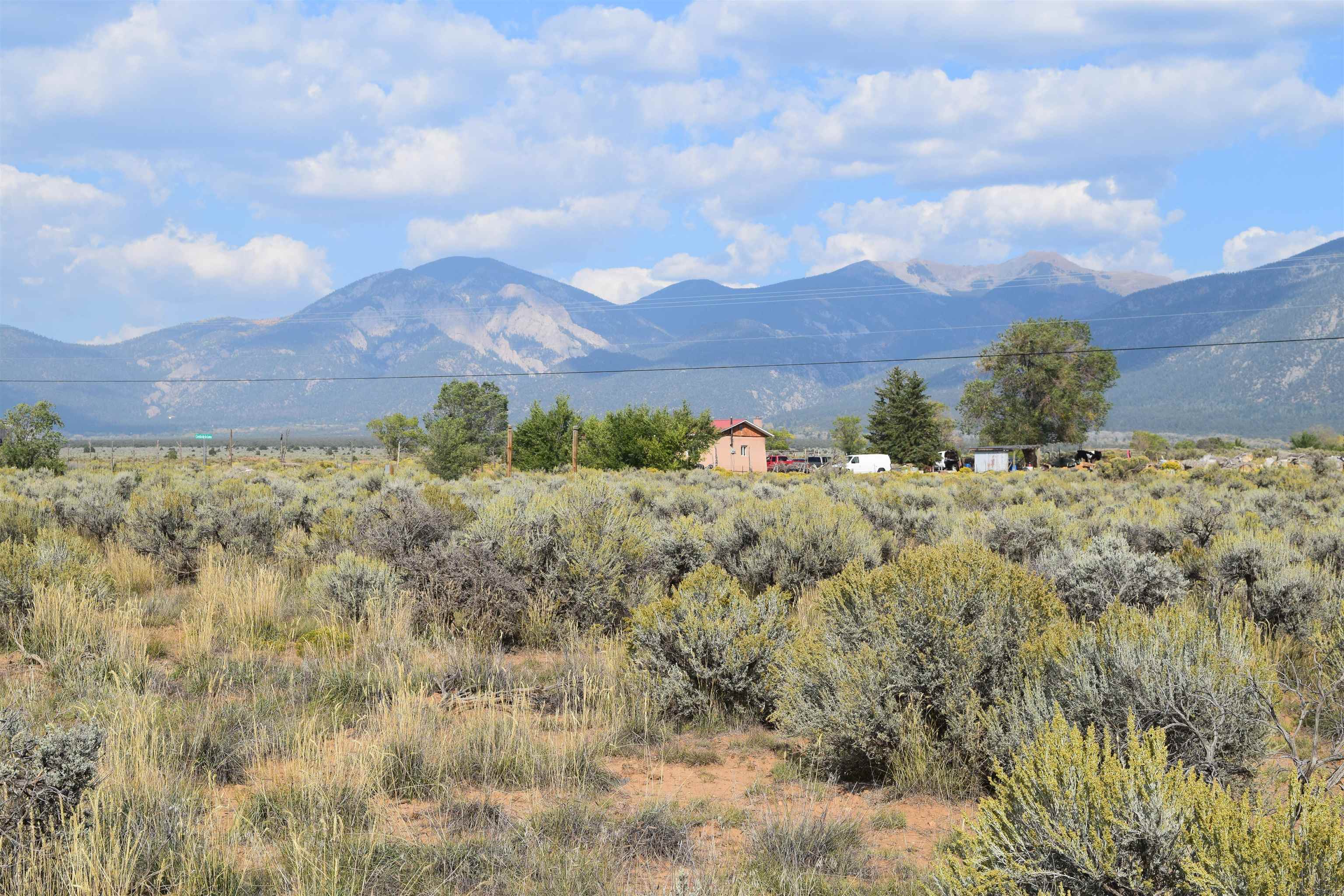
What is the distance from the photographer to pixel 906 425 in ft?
248

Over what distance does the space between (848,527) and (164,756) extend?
8857 mm

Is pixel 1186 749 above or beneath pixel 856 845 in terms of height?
above

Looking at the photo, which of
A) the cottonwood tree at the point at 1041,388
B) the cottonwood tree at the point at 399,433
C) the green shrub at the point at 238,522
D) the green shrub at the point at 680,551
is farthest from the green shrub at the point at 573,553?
the cottonwood tree at the point at 1041,388

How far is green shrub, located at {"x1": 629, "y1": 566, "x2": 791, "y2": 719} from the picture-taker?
7.20 m

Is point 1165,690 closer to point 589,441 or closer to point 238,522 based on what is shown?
point 238,522

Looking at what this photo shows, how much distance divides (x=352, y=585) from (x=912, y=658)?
6504mm

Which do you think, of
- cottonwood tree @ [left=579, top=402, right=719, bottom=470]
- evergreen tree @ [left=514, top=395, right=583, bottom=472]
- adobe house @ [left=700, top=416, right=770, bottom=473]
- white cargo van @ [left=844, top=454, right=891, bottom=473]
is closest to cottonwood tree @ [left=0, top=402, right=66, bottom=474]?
evergreen tree @ [left=514, top=395, right=583, bottom=472]

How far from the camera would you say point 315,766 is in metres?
5.24

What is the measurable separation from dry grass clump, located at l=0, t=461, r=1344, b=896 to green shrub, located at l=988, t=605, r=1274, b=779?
0.07 feet

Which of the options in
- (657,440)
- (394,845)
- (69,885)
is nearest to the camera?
(69,885)

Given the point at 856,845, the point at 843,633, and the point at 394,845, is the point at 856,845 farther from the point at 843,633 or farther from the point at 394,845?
the point at 394,845

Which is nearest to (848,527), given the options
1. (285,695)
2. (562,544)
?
(562,544)

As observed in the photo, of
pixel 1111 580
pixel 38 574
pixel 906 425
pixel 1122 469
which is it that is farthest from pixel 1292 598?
pixel 906 425

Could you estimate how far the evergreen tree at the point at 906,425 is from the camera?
7481 cm
